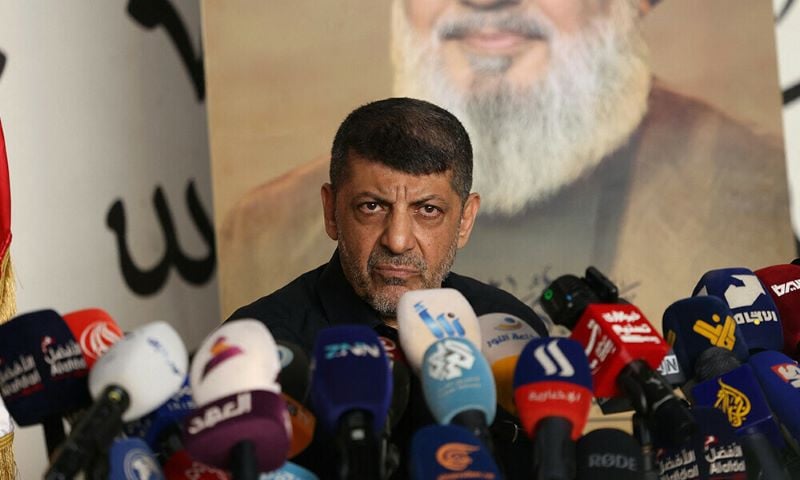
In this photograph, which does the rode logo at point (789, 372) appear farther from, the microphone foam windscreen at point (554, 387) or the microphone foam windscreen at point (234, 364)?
the microphone foam windscreen at point (234, 364)

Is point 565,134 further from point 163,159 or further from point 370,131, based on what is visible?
point 370,131

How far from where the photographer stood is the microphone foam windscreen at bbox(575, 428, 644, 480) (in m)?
1.12

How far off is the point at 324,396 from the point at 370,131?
87cm

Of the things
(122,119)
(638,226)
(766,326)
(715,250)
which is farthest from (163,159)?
(766,326)

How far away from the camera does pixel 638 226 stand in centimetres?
325

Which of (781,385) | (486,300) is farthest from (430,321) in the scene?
(486,300)

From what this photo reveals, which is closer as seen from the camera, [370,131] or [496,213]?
[370,131]

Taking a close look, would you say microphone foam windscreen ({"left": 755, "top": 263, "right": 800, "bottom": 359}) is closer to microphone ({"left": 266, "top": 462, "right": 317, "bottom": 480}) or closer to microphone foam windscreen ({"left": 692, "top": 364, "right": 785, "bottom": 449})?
microphone foam windscreen ({"left": 692, "top": 364, "right": 785, "bottom": 449})

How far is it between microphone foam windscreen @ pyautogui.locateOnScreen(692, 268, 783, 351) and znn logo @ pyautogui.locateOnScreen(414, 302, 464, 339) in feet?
1.35

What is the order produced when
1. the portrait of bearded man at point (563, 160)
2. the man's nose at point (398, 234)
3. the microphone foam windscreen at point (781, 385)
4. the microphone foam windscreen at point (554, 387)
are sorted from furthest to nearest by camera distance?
the portrait of bearded man at point (563, 160) → the man's nose at point (398, 234) → the microphone foam windscreen at point (781, 385) → the microphone foam windscreen at point (554, 387)

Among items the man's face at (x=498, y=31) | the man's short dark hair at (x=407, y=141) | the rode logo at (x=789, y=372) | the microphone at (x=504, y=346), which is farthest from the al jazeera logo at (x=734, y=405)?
the man's face at (x=498, y=31)

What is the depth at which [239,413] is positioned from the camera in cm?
98

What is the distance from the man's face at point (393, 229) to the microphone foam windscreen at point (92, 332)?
657 mm

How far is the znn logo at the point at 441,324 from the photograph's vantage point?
1.21 meters
